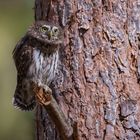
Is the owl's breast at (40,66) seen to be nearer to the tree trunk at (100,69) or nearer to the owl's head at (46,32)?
the owl's head at (46,32)

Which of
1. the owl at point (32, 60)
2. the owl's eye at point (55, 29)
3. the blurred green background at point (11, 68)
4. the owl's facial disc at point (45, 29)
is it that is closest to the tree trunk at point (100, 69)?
the owl's eye at point (55, 29)

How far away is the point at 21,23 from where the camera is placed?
1137 cm

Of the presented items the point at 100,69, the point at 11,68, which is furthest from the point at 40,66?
the point at 11,68

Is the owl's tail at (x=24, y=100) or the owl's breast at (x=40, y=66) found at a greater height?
the owl's breast at (x=40, y=66)

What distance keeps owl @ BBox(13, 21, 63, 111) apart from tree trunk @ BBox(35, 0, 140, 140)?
15.5 inches

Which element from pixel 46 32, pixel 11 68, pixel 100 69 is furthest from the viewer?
pixel 11 68

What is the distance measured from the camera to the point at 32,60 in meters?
5.00

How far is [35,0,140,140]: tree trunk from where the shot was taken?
4.43 metres

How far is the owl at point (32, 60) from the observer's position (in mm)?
4984

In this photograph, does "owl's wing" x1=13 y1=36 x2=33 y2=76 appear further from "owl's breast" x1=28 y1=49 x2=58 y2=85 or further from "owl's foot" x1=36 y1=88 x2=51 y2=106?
"owl's foot" x1=36 y1=88 x2=51 y2=106

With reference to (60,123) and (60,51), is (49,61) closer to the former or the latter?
(60,51)

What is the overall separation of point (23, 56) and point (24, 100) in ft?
1.06

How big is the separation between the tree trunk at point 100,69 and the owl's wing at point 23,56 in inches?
18.6

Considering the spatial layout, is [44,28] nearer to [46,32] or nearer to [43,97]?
[46,32]
